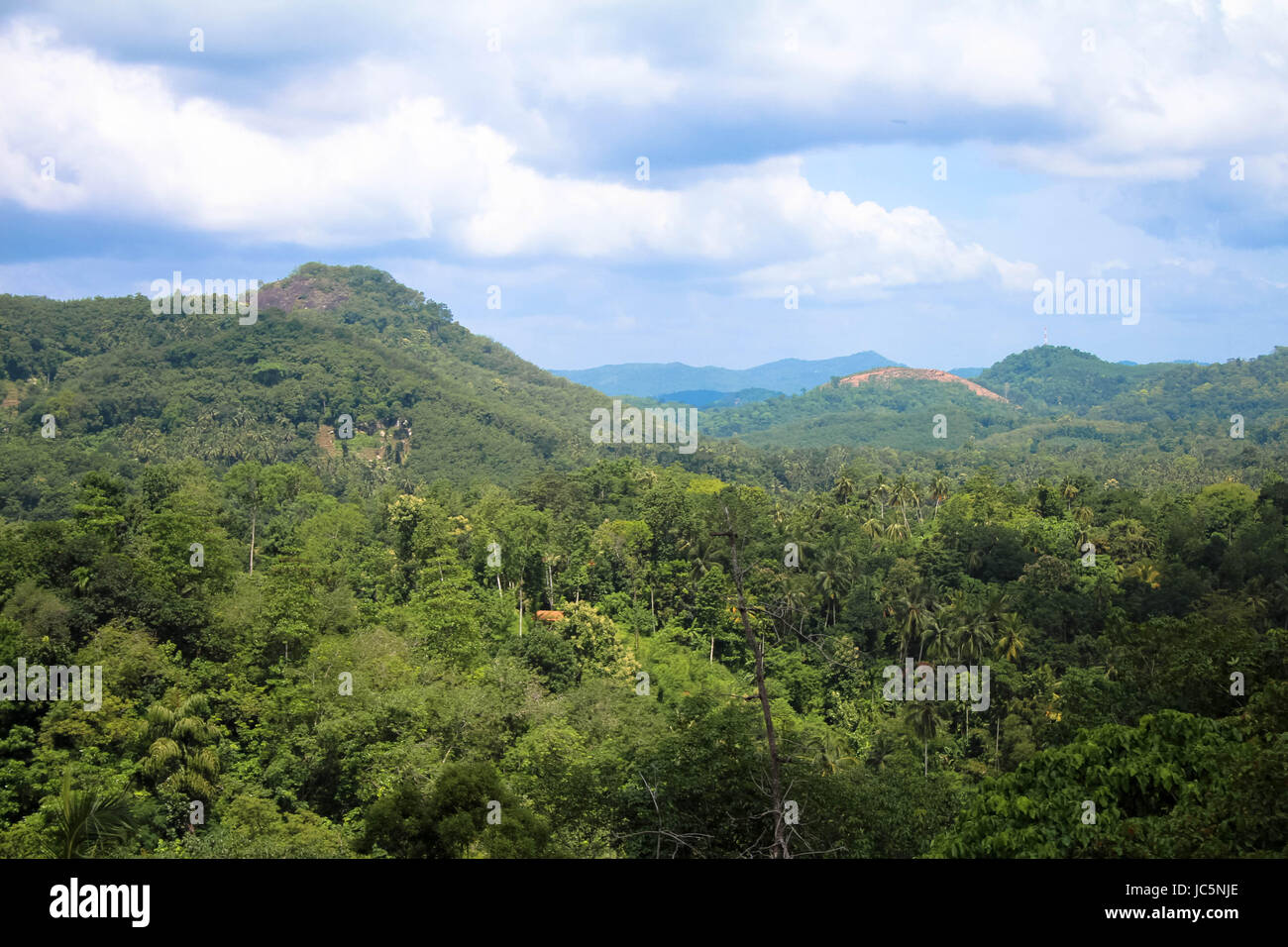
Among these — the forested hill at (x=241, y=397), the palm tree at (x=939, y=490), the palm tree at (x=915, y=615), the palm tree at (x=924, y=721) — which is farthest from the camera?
the forested hill at (x=241, y=397)

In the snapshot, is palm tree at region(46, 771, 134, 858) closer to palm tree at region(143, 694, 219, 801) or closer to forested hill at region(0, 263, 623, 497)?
palm tree at region(143, 694, 219, 801)

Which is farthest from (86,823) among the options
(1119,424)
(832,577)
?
(1119,424)

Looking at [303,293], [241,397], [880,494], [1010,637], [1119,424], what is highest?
[303,293]

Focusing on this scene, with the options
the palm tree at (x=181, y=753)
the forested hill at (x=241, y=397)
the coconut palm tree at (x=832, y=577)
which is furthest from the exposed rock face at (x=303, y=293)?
the palm tree at (x=181, y=753)

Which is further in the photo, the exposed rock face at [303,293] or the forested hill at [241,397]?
the exposed rock face at [303,293]

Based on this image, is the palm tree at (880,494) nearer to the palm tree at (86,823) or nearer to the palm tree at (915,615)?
the palm tree at (915,615)

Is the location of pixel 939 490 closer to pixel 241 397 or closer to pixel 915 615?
pixel 915 615

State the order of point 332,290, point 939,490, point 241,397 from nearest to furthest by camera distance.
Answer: point 939,490 → point 241,397 → point 332,290

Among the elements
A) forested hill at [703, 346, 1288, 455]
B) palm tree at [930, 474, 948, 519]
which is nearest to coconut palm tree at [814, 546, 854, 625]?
palm tree at [930, 474, 948, 519]
